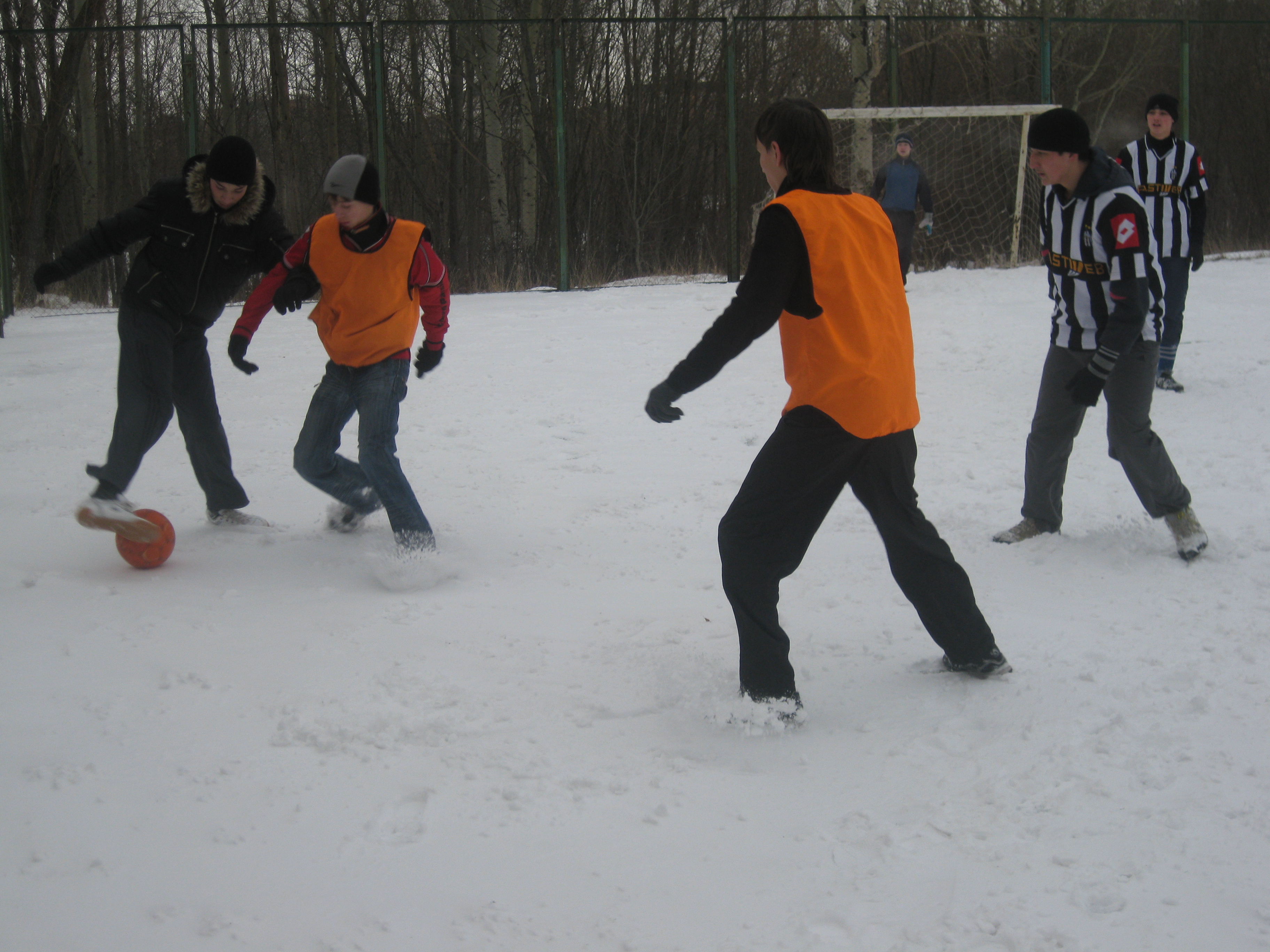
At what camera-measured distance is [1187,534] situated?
4.51 meters

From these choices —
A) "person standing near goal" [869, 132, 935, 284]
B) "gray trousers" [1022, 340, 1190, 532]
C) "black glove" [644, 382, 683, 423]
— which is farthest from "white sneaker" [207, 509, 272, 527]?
"person standing near goal" [869, 132, 935, 284]

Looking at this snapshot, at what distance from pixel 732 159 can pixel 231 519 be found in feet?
29.0

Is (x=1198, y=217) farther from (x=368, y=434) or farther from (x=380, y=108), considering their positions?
(x=380, y=108)

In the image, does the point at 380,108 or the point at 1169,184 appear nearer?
the point at 1169,184

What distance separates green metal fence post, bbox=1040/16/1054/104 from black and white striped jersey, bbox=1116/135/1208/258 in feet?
23.6

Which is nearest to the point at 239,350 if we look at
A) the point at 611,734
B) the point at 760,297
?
the point at 611,734

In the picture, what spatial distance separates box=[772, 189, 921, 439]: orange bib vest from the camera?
288cm

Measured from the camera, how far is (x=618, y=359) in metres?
8.73

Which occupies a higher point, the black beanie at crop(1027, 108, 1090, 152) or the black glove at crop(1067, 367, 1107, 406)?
the black beanie at crop(1027, 108, 1090, 152)

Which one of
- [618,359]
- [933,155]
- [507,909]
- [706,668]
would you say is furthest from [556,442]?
[933,155]

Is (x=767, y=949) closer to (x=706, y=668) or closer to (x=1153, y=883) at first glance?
(x=1153, y=883)

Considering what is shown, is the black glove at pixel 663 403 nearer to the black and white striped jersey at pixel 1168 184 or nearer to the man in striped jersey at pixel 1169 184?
the man in striped jersey at pixel 1169 184

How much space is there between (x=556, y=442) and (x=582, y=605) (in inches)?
105

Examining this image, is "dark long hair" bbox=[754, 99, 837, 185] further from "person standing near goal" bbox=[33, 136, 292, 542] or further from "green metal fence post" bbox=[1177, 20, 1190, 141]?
"green metal fence post" bbox=[1177, 20, 1190, 141]
